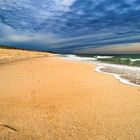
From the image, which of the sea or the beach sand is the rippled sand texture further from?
the beach sand

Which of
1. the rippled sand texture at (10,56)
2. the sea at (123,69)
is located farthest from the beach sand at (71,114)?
the rippled sand texture at (10,56)

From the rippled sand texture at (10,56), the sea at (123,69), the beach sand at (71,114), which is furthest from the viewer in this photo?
the rippled sand texture at (10,56)

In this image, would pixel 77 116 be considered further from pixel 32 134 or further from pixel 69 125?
pixel 32 134

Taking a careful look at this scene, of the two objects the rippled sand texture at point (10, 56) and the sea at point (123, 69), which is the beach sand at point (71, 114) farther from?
the rippled sand texture at point (10, 56)

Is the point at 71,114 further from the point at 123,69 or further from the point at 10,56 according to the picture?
the point at 10,56

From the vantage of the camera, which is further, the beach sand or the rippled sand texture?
the rippled sand texture

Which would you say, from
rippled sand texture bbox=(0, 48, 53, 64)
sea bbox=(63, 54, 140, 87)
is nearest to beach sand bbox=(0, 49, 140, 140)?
sea bbox=(63, 54, 140, 87)

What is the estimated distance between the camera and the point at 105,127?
393cm

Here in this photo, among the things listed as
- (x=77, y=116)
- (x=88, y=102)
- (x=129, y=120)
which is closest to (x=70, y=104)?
(x=88, y=102)

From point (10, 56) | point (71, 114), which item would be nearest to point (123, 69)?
point (71, 114)

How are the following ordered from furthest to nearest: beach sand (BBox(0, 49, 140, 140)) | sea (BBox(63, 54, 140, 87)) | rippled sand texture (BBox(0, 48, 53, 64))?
1. rippled sand texture (BBox(0, 48, 53, 64))
2. sea (BBox(63, 54, 140, 87))
3. beach sand (BBox(0, 49, 140, 140))

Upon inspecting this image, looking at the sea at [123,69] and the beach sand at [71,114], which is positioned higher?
the sea at [123,69]

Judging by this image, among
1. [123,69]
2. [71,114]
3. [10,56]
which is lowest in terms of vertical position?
[71,114]

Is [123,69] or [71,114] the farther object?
[123,69]
